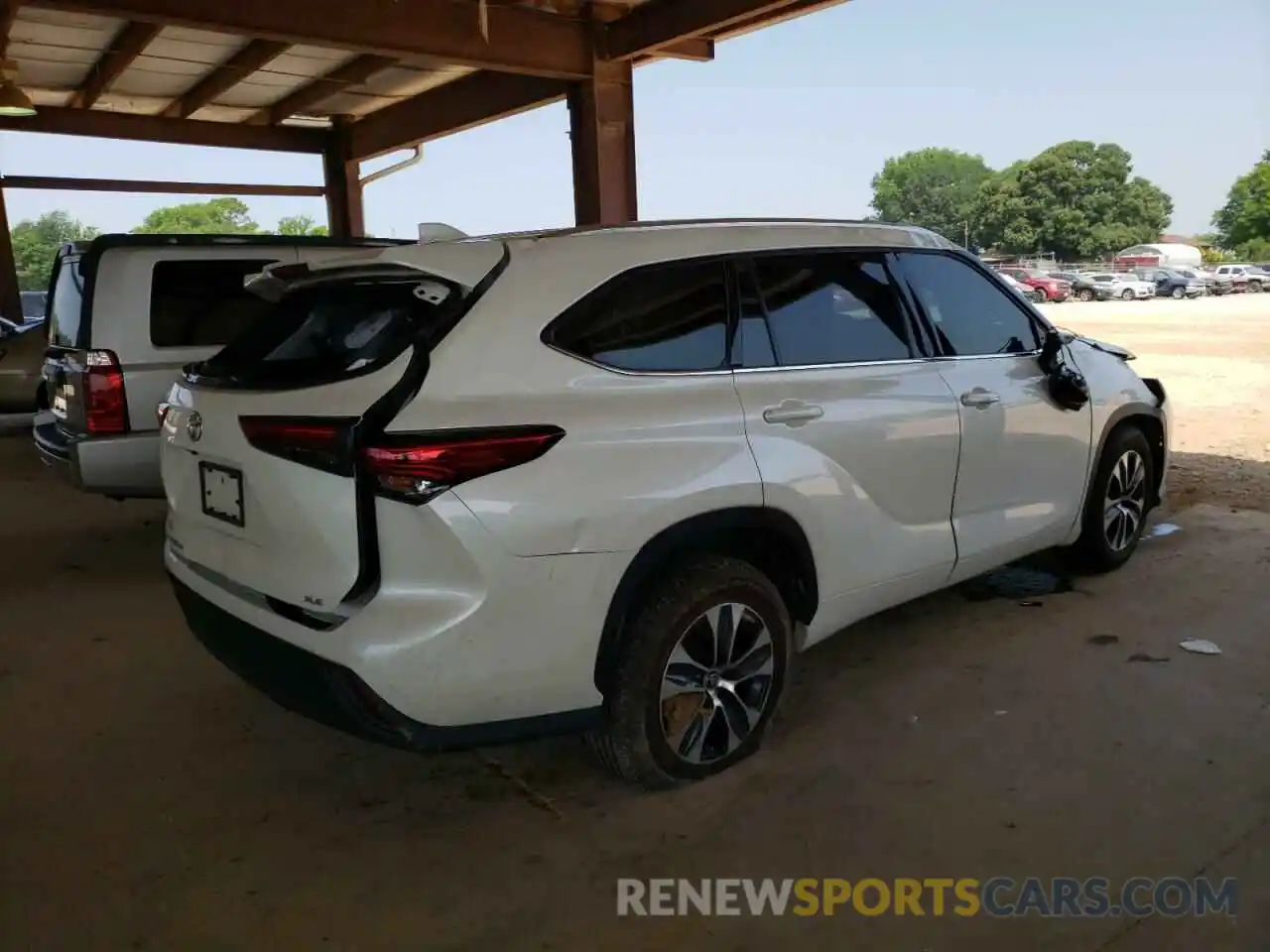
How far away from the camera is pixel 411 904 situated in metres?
2.45

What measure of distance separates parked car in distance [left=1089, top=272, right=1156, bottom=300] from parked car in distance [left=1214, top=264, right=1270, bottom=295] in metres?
7.27

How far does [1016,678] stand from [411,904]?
2.34 m

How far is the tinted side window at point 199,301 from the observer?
5.26 meters

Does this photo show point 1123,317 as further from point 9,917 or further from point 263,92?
point 9,917

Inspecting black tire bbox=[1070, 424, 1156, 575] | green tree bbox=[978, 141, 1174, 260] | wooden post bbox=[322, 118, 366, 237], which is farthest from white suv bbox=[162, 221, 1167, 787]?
green tree bbox=[978, 141, 1174, 260]

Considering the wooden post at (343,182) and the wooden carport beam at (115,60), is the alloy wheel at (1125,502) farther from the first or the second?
the wooden post at (343,182)

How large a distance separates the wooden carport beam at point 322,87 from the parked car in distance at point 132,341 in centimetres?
447

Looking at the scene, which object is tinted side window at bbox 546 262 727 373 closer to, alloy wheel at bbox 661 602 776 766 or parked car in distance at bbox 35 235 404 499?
alloy wheel at bbox 661 602 776 766

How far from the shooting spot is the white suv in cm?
239

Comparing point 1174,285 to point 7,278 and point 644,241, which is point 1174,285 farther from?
point 644,241

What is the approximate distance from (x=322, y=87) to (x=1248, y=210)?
76.7 meters

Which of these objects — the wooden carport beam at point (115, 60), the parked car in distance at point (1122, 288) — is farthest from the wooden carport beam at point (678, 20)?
the parked car in distance at point (1122, 288)

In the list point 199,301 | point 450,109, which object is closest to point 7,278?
point 450,109

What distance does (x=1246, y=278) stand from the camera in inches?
1869
